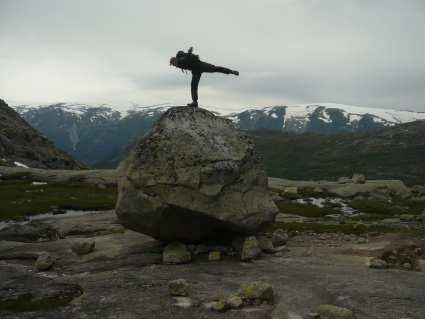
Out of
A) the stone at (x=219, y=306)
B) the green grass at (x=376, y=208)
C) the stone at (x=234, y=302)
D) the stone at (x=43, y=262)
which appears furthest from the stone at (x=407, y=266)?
the green grass at (x=376, y=208)

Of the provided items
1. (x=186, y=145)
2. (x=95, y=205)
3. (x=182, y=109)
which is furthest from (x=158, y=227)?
(x=95, y=205)

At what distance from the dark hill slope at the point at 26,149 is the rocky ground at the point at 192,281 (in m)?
122

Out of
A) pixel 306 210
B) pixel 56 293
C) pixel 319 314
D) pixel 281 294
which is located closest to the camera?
pixel 319 314

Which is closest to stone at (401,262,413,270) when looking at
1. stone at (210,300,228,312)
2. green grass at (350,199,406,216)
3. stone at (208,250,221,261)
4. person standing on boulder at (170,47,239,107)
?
stone at (208,250,221,261)

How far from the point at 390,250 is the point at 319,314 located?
12540mm

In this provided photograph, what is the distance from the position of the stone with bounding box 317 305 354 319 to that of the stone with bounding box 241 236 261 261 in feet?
31.4

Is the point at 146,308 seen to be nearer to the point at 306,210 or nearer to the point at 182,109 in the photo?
the point at 182,109

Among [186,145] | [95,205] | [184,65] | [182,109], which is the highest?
[184,65]

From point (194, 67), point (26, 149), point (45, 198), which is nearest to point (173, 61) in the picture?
point (194, 67)

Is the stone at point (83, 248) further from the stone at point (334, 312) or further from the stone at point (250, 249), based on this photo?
the stone at point (334, 312)

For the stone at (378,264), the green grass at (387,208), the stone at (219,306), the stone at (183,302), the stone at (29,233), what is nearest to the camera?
the stone at (219,306)

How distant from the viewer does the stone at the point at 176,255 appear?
88.0 ft

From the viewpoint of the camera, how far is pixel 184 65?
30062 mm

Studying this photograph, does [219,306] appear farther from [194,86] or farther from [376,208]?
[376,208]
